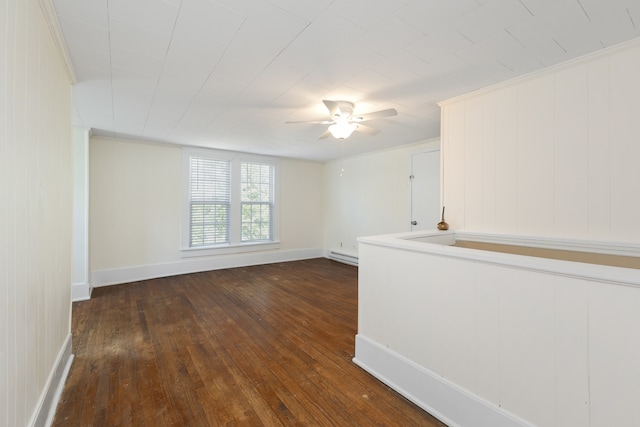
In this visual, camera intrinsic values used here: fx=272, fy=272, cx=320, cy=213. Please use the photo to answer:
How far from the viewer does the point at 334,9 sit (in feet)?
4.86

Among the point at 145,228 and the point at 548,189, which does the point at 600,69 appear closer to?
the point at 548,189

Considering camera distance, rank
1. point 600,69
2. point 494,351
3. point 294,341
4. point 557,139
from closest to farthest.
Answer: point 494,351 → point 600,69 → point 557,139 → point 294,341

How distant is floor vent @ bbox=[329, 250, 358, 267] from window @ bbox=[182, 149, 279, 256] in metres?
1.36

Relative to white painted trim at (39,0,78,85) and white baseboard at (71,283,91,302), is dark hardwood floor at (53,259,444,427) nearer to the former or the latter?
white baseboard at (71,283,91,302)

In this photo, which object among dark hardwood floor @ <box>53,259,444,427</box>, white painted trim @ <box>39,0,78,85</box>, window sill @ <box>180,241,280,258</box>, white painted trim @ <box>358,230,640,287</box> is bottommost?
dark hardwood floor @ <box>53,259,444,427</box>

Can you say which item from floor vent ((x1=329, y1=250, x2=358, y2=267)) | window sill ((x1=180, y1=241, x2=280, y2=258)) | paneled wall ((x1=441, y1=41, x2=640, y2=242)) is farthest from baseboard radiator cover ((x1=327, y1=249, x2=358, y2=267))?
paneled wall ((x1=441, y1=41, x2=640, y2=242))

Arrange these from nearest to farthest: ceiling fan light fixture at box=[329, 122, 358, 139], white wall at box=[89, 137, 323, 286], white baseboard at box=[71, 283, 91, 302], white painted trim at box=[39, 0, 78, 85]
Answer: white painted trim at box=[39, 0, 78, 85] < ceiling fan light fixture at box=[329, 122, 358, 139] < white baseboard at box=[71, 283, 91, 302] < white wall at box=[89, 137, 323, 286]

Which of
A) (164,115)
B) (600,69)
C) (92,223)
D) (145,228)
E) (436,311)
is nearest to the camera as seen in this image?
(436,311)

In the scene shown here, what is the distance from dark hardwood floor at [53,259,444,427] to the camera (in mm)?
1674

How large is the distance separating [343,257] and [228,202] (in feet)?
8.91

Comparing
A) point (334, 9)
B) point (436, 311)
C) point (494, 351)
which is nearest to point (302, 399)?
point (436, 311)

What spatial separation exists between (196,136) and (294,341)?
3.39 m

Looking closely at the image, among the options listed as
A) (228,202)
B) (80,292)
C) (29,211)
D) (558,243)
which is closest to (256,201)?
(228,202)

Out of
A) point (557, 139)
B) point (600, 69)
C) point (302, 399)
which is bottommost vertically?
point (302, 399)
